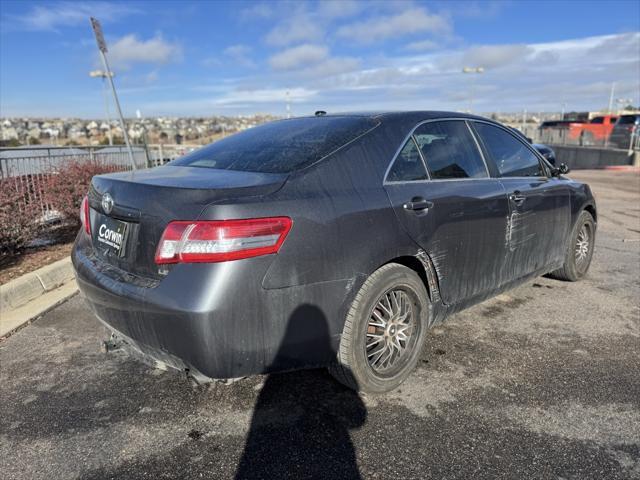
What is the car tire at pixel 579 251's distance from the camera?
483 cm

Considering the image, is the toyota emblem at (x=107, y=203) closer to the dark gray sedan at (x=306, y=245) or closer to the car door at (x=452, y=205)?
the dark gray sedan at (x=306, y=245)

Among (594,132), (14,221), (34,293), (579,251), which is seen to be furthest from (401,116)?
(594,132)

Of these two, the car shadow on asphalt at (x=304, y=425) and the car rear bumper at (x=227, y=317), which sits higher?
the car rear bumper at (x=227, y=317)

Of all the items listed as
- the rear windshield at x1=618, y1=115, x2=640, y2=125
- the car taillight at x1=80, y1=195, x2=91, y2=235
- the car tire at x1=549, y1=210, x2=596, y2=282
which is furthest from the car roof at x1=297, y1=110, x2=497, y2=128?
the rear windshield at x1=618, y1=115, x2=640, y2=125

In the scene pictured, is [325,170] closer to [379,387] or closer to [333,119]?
[333,119]

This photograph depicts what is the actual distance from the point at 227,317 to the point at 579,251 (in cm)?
416

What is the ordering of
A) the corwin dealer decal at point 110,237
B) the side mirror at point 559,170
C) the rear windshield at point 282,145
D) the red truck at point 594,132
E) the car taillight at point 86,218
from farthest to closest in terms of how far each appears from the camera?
the red truck at point 594,132
the side mirror at point 559,170
the car taillight at point 86,218
the rear windshield at point 282,145
the corwin dealer decal at point 110,237

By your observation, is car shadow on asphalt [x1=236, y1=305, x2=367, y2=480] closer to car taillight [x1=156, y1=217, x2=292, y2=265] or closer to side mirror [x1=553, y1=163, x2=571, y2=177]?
car taillight [x1=156, y1=217, x2=292, y2=265]

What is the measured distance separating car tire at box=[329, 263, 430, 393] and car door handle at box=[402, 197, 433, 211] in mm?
356

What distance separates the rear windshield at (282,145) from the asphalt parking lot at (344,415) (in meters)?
1.37

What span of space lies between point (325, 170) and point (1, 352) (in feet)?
9.32

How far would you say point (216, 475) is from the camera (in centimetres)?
230

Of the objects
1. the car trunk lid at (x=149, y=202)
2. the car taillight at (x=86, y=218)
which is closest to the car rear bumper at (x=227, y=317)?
the car trunk lid at (x=149, y=202)

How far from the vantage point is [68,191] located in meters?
7.11
